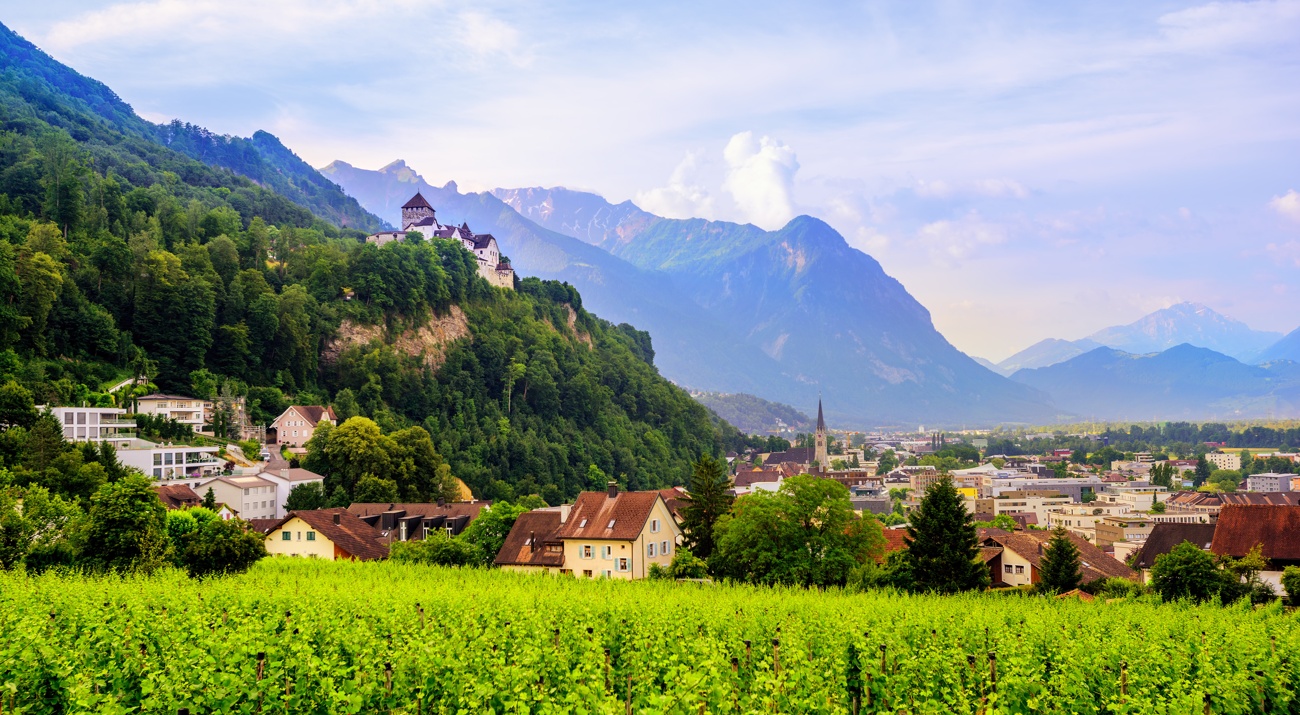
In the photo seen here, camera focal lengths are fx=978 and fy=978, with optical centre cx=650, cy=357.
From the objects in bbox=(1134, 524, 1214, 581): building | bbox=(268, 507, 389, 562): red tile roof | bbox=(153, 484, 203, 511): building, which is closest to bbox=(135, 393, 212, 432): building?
bbox=(153, 484, 203, 511): building

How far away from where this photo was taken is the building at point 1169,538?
192 ft

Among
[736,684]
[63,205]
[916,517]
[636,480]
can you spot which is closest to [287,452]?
[63,205]

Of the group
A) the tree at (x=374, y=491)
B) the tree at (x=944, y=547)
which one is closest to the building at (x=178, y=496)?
the tree at (x=374, y=491)

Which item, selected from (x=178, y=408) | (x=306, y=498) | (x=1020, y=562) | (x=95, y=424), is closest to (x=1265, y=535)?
(x=1020, y=562)

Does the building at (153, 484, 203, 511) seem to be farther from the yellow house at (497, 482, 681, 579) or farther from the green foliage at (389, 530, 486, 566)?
the yellow house at (497, 482, 681, 579)

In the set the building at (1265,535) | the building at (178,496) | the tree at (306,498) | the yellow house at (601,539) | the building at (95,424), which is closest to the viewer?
the building at (1265,535)

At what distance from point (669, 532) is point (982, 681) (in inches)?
1352

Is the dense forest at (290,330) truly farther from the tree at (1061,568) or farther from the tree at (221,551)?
the tree at (1061,568)

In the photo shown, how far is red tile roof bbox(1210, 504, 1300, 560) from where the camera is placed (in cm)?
4669

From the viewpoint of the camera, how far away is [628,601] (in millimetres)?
29875

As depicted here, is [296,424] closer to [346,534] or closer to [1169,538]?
[346,534]

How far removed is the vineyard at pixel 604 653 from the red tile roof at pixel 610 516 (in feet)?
61.3

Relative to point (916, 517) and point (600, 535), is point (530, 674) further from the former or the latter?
point (600, 535)

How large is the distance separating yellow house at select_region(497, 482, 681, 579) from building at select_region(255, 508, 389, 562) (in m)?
8.54
